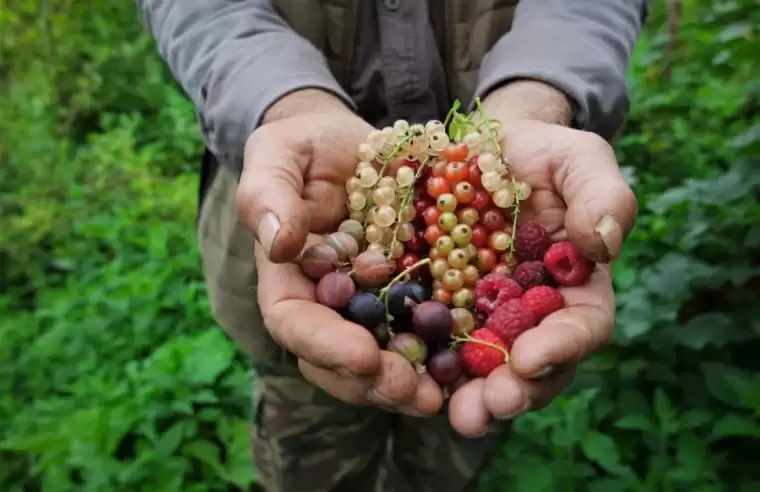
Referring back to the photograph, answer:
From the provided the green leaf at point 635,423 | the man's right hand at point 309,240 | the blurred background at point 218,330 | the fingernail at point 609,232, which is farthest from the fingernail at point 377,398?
the green leaf at point 635,423

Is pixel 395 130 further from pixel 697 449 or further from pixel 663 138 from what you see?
pixel 663 138

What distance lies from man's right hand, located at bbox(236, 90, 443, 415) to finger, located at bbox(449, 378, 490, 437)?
0.08 feet

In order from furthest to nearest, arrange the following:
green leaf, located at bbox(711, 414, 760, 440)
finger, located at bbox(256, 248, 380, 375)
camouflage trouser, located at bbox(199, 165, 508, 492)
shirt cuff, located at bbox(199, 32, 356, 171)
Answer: green leaf, located at bbox(711, 414, 760, 440), camouflage trouser, located at bbox(199, 165, 508, 492), shirt cuff, located at bbox(199, 32, 356, 171), finger, located at bbox(256, 248, 380, 375)

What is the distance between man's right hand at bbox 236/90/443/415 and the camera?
2.83ft

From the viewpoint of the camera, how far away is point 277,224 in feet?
2.84

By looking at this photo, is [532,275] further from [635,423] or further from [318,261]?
[635,423]

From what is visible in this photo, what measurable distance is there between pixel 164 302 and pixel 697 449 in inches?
52.7

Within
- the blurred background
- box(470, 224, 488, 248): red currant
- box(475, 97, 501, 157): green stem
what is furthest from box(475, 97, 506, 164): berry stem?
the blurred background

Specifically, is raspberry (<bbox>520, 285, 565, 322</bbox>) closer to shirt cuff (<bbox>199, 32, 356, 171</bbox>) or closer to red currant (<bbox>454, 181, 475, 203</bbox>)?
red currant (<bbox>454, 181, 475, 203</bbox>)

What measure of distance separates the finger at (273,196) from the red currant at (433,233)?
202mm

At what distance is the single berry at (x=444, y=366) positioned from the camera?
0.94m

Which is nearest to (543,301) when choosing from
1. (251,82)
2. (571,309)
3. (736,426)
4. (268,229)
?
(571,309)

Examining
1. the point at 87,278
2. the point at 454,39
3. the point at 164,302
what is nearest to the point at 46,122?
the point at 87,278

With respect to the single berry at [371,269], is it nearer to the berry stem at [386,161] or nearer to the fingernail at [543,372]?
the berry stem at [386,161]
